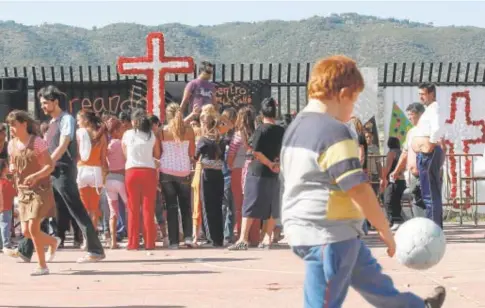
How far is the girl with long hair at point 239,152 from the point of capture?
15.3 metres

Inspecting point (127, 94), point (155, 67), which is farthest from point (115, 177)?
point (127, 94)

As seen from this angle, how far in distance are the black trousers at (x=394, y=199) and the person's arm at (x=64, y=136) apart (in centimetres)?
652

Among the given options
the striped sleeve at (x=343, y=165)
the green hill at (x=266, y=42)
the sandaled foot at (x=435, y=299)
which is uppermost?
the striped sleeve at (x=343, y=165)

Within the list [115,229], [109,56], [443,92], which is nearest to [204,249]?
[115,229]

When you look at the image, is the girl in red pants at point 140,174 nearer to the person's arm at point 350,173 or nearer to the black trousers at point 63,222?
the black trousers at point 63,222

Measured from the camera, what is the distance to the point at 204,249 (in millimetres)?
15547

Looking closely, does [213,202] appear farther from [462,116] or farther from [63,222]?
[462,116]

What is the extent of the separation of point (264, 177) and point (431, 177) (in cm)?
215

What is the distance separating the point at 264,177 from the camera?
15.1 m

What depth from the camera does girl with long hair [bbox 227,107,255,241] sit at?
15.3 m

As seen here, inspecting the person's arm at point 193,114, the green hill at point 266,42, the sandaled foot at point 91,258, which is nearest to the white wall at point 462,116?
the person's arm at point 193,114

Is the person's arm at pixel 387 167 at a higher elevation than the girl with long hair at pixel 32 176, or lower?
lower

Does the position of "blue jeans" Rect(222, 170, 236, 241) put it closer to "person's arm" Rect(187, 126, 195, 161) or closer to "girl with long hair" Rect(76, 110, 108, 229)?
"person's arm" Rect(187, 126, 195, 161)

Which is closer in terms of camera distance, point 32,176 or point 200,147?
point 32,176
